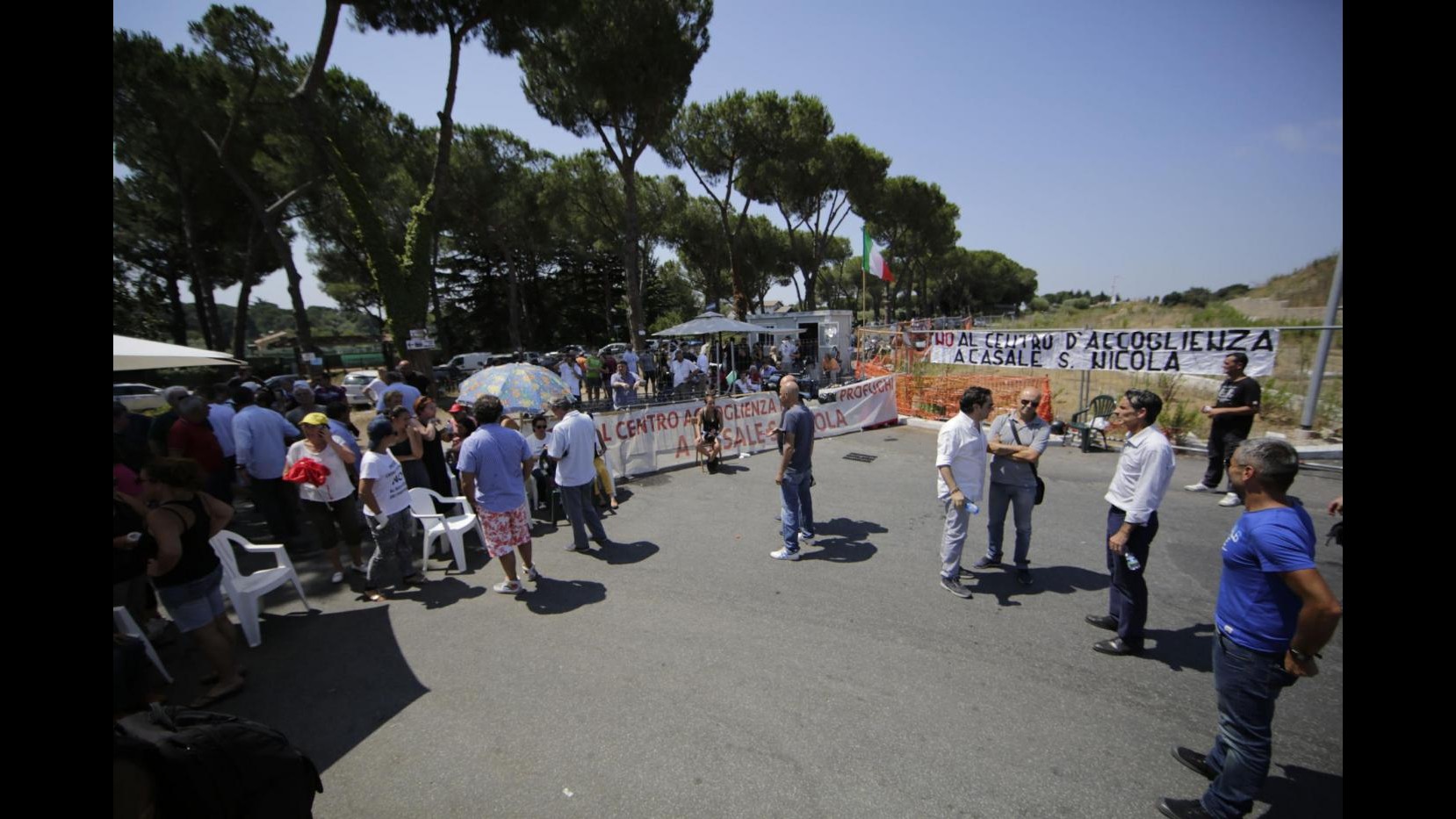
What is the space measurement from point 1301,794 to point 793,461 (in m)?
3.58

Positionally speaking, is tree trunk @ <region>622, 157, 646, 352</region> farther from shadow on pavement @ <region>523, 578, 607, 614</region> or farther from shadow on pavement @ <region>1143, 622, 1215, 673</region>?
shadow on pavement @ <region>1143, 622, 1215, 673</region>

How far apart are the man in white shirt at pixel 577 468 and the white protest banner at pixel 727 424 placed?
6.92 ft

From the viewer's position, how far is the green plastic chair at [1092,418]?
8664mm

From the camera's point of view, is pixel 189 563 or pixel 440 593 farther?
pixel 440 593

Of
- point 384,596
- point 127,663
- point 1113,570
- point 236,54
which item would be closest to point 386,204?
point 236,54

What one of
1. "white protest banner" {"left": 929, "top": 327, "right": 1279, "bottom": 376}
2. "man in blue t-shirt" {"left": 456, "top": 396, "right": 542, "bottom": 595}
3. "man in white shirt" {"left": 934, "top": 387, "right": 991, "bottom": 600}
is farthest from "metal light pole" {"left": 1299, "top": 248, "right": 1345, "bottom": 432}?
"man in blue t-shirt" {"left": 456, "top": 396, "right": 542, "bottom": 595}

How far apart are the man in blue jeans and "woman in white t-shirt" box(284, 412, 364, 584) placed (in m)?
4.11

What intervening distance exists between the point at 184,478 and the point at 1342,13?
17.6 ft

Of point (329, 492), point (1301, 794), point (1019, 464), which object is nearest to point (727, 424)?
point (1019, 464)

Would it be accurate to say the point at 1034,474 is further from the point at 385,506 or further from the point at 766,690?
the point at 385,506

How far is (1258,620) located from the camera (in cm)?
205

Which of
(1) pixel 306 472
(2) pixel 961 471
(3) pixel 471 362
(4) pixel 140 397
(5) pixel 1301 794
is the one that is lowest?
(5) pixel 1301 794
